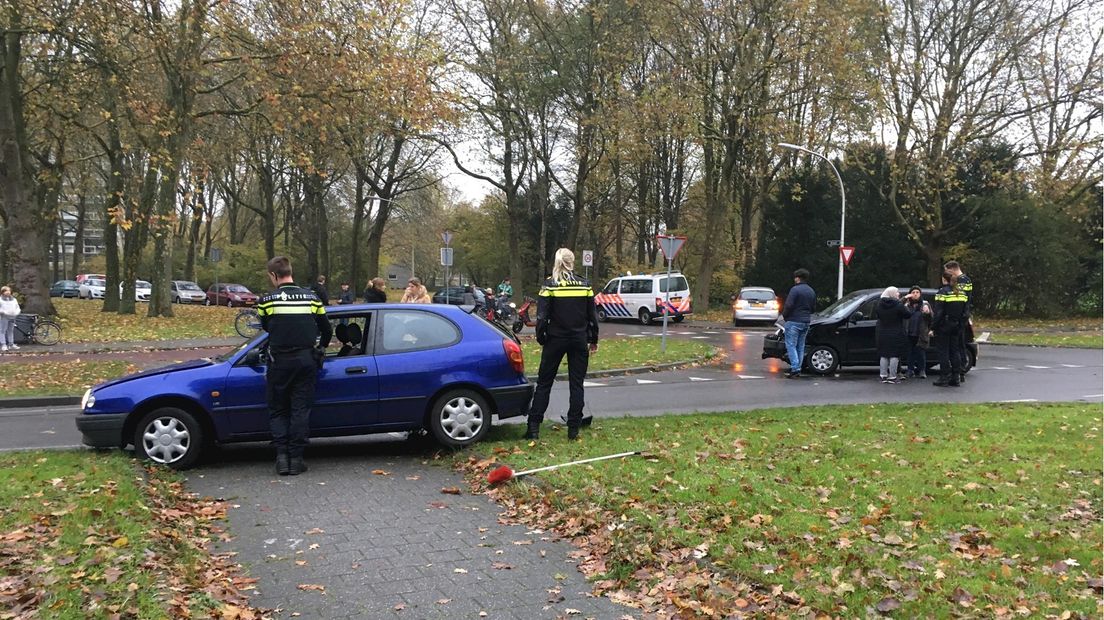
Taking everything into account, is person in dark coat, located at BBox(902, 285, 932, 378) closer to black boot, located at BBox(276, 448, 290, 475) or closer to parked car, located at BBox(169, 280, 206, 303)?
black boot, located at BBox(276, 448, 290, 475)

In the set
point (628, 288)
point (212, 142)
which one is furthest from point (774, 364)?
point (212, 142)

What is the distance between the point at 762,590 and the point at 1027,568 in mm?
1369

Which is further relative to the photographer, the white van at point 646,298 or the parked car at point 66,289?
the parked car at point 66,289

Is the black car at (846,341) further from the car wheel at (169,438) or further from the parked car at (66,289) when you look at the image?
the parked car at (66,289)

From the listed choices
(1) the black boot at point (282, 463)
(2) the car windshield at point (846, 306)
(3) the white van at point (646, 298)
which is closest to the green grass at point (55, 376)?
(1) the black boot at point (282, 463)

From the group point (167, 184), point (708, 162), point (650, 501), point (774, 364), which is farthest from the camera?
point (708, 162)

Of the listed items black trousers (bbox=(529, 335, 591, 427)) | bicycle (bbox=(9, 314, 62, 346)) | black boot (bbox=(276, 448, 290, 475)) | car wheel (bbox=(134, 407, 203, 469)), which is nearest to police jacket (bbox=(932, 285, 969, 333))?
black trousers (bbox=(529, 335, 591, 427))

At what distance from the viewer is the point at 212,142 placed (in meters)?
34.4

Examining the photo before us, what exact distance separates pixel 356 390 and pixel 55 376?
30.2 ft

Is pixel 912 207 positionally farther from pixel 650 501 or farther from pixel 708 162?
pixel 650 501

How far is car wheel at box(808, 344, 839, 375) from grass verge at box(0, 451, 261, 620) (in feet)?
37.5

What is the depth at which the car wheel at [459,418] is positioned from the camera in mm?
7707

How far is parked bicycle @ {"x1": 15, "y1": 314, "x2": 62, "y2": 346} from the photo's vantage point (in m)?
19.4

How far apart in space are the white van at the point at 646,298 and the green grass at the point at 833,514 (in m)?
23.9
